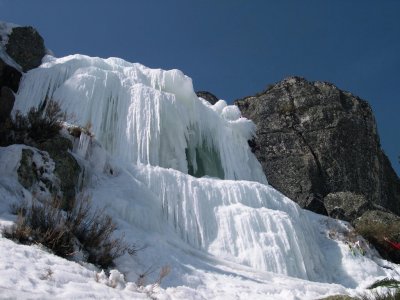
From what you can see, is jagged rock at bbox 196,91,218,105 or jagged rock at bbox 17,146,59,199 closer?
jagged rock at bbox 17,146,59,199

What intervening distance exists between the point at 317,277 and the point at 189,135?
6.65 m

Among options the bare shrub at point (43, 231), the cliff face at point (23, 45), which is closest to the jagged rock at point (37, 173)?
the bare shrub at point (43, 231)

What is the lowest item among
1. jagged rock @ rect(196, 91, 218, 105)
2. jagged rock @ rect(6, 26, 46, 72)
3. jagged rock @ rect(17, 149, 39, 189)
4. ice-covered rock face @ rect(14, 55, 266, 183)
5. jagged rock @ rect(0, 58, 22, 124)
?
jagged rock @ rect(17, 149, 39, 189)

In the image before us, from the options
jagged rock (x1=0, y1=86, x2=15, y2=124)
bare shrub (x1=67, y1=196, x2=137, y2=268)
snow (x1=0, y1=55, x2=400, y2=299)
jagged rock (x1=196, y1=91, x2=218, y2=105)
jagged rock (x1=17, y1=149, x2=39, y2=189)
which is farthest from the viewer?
jagged rock (x1=196, y1=91, x2=218, y2=105)

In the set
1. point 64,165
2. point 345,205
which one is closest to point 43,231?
point 64,165

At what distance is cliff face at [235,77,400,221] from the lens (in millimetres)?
21047

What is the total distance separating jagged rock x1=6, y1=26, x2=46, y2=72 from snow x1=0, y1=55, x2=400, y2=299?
2.99 feet

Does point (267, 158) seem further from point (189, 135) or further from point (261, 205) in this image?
point (261, 205)

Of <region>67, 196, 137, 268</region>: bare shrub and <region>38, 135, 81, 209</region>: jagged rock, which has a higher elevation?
<region>38, 135, 81, 209</region>: jagged rock

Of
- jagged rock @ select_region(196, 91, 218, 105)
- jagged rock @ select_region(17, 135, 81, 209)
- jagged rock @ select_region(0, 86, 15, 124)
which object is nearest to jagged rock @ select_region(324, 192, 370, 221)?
jagged rock @ select_region(196, 91, 218, 105)

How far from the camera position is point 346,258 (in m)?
13.8

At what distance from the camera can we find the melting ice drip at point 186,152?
11.6m

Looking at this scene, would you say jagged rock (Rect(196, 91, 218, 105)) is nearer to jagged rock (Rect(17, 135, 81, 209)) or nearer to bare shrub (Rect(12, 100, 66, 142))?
bare shrub (Rect(12, 100, 66, 142))

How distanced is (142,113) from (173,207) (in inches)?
174
